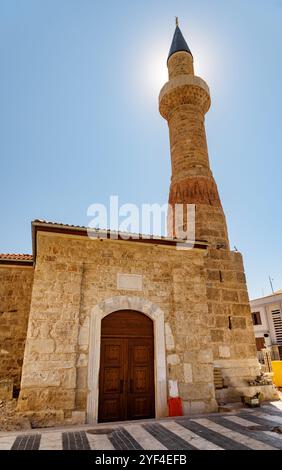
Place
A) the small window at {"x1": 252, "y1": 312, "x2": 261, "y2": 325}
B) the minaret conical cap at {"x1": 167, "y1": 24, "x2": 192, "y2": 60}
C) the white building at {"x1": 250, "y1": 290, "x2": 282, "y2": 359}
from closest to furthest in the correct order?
the minaret conical cap at {"x1": 167, "y1": 24, "x2": 192, "y2": 60} → the white building at {"x1": 250, "y1": 290, "x2": 282, "y2": 359} → the small window at {"x1": 252, "y1": 312, "x2": 261, "y2": 325}

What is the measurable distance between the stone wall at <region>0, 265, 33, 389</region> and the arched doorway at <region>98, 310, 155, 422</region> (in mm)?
3357

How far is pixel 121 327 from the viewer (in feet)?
21.7

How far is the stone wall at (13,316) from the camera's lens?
8094mm

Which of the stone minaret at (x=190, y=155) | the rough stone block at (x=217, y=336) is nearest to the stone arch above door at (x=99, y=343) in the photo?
the rough stone block at (x=217, y=336)

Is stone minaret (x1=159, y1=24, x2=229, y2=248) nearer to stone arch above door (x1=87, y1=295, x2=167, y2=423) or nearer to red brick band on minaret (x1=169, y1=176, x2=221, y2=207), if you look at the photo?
red brick band on minaret (x1=169, y1=176, x2=221, y2=207)

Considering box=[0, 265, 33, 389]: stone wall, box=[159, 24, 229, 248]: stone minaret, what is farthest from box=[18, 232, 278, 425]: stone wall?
box=[0, 265, 33, 389]: stone wall

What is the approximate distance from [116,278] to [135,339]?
150 centimetres

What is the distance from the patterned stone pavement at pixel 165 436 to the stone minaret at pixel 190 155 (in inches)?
197

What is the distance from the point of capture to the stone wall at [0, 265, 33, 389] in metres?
8.09

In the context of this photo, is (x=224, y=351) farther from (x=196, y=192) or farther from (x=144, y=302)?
(x=196, y=192)

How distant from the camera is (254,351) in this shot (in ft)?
26.9

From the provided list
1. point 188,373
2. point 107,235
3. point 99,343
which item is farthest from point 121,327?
point 107,235

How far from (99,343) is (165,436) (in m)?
2.33
